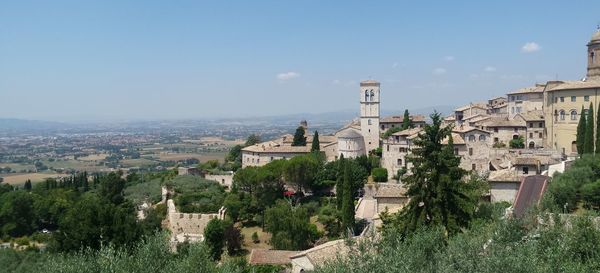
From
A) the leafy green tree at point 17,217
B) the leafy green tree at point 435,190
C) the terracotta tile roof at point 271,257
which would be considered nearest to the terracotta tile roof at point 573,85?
the leafy green tree at point 435,190

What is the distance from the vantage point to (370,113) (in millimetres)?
59344

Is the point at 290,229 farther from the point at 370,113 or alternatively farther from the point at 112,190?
the point at 370,113

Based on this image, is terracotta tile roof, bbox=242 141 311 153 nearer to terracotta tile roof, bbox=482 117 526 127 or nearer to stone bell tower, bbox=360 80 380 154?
stone bell tower, bbox=360 80 380 154

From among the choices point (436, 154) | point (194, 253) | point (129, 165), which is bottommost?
point (129, 165)

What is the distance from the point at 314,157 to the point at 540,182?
2345 cm

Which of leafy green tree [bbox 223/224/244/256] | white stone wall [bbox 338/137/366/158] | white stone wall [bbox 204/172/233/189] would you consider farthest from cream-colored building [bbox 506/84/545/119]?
leafy green tree [bbox 223/224/244/256]

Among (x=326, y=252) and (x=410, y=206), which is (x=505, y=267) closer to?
(x=410, y=206)

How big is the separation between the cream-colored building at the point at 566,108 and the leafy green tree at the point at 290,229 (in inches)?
980

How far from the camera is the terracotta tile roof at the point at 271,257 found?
31.0 meters

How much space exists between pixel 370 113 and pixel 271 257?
1227 inches

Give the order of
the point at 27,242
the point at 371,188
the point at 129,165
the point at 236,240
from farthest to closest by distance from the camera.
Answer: the point at 129,165, the point at 371,188, the point at 27,242, the point at 236,240

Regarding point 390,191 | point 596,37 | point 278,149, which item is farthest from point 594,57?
point 278,149

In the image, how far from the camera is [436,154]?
2364cm

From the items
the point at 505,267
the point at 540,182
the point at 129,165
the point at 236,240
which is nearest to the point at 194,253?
the point at 505,267
